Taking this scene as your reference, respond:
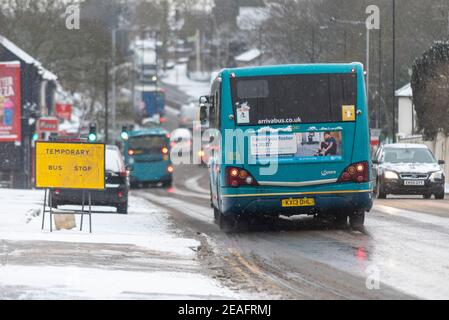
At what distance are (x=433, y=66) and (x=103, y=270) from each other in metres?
43.2

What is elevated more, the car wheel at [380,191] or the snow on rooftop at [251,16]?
the snow on rooftop at [251,16]

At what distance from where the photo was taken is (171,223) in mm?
24984

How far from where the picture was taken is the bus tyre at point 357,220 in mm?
21422

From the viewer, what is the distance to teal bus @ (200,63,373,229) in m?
20.5

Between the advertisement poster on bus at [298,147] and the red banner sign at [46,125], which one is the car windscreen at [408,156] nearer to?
the advertisement poster on bus at [298,147]

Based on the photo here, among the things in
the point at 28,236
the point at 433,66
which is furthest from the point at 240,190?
the point at 433,66

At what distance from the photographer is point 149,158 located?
66500 mm

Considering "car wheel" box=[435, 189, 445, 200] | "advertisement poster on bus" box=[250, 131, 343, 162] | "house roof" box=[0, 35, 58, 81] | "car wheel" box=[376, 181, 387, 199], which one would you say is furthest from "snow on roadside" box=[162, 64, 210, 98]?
"advertisement poster on bus" box=[250, 131, 343, 162]

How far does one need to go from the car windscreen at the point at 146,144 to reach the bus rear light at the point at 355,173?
151 feet

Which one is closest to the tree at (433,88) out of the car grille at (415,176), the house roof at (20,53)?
the car grille at (415,176)

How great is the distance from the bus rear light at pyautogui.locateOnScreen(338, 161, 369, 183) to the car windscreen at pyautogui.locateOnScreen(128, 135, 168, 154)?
151 feet

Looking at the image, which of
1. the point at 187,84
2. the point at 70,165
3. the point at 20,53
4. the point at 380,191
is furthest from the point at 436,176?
the point at 187,84

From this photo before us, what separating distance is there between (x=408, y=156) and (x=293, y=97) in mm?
16335

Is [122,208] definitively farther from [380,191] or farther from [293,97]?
[293,97]
